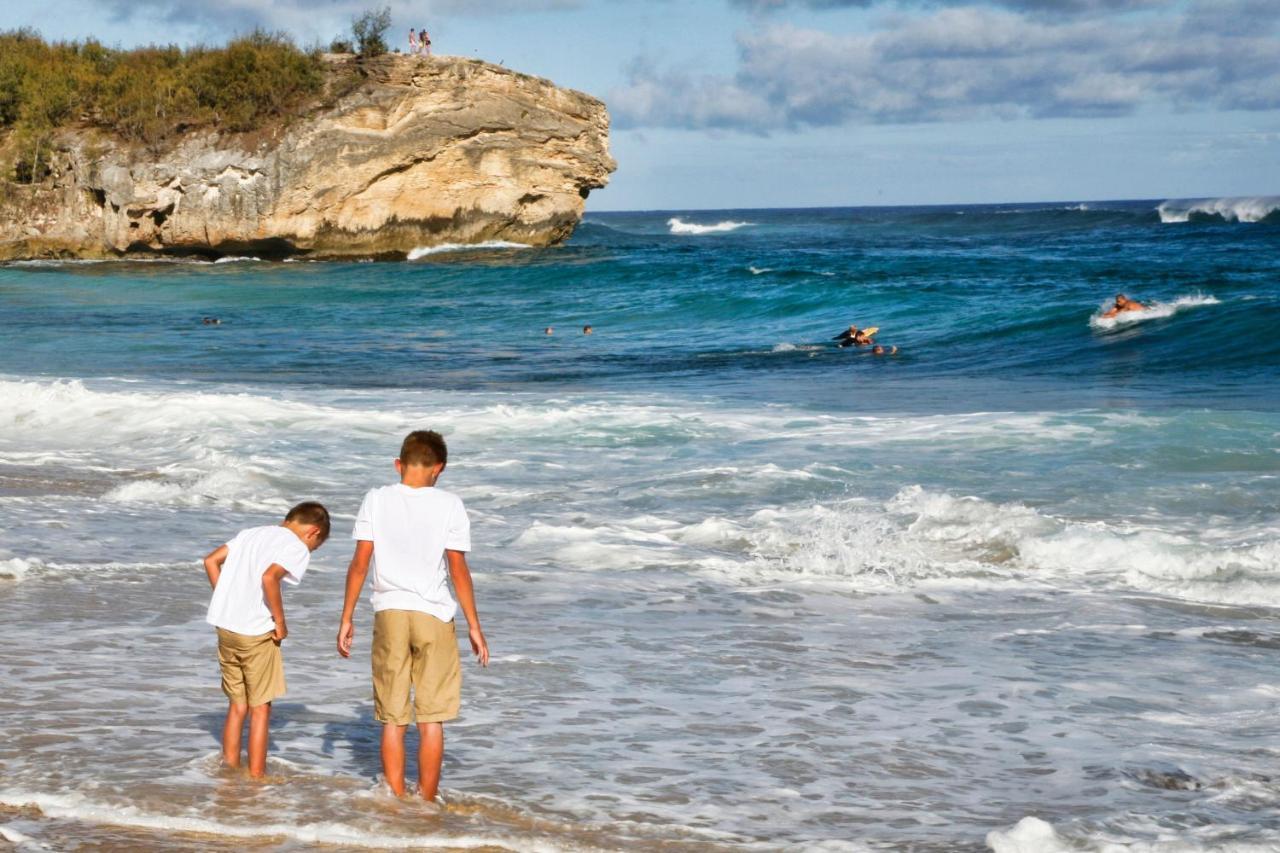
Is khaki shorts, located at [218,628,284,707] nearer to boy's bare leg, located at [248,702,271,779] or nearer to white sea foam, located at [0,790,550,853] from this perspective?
boy's bare leg, located at [248,702,271,779]

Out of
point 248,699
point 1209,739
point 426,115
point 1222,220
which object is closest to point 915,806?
point 1209,739

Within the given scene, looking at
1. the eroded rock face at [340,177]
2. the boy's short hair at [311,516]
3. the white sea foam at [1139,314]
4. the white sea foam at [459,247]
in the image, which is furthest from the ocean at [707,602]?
the white sea foam at [459,247]

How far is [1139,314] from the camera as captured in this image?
25328mm

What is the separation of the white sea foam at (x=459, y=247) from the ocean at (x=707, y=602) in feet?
81.3

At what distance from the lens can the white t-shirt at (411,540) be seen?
190 inches

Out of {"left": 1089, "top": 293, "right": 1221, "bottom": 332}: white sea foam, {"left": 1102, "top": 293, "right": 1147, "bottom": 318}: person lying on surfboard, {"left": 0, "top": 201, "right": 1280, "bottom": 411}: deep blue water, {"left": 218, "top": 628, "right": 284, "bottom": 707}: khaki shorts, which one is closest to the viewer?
{"left": 218, "top": 628, "right": 284, "bottom": 707}: khaki shorts

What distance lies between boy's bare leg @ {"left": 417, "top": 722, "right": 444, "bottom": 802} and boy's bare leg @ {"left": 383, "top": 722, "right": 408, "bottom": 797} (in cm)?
7

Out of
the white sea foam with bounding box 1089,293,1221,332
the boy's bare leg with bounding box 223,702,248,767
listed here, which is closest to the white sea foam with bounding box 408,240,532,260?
the white sea foam with bounding box 1089,293,1221,332

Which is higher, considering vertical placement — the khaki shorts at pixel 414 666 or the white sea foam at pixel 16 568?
the khaki shorts at pixel 414 666

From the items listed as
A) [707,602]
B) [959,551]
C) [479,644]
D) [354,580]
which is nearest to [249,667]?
[354,580]

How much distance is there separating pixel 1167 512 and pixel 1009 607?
2.92 meters

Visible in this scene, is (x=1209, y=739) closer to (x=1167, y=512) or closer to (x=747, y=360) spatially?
(x=1167, y=512)

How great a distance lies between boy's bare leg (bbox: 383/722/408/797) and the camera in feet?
16.3

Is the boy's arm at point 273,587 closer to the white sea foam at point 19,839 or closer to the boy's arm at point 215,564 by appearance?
the boy's arm at point 215,564
